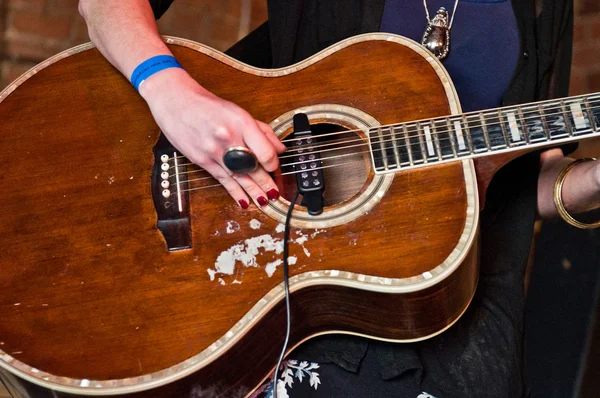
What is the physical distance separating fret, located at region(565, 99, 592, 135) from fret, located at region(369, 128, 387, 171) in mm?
312

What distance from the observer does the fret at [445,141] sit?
3.29 ft

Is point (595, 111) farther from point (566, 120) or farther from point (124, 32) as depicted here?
point (124, 32)

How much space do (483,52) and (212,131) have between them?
1.93 ft

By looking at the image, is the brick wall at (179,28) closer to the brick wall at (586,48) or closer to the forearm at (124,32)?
the brick wall at (586,48)

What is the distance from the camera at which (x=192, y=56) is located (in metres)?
1.15

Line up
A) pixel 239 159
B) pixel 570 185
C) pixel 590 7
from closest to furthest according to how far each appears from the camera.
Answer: pixel 239 159 < pixel 570 185 < pixel 590 7

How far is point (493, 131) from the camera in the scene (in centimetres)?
101

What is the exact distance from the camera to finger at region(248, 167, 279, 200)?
3.21 ft

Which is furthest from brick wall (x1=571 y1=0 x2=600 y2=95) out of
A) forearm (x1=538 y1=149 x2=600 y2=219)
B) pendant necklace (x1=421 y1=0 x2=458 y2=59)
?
pendant necklace (x1=421 y1=0 x2=458 y2=59)

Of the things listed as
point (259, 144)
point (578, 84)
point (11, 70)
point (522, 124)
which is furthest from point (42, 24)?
point (578, 84)

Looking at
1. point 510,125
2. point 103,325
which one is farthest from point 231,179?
point 510,125

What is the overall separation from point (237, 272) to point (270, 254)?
6 centimetres

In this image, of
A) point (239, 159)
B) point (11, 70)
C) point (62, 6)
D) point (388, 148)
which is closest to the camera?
point (239, 159)

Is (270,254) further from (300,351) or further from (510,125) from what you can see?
(510,125)
